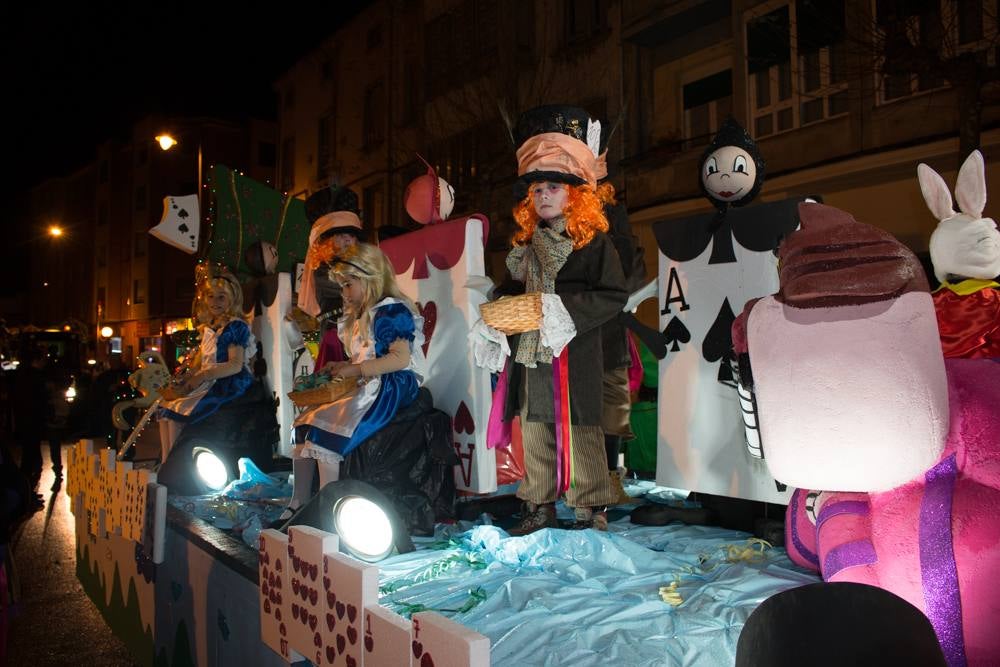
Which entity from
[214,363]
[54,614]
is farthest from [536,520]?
[54,614]

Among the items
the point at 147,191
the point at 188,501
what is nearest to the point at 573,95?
the point at 188,501

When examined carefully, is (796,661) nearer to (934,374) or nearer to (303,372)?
(934,374)

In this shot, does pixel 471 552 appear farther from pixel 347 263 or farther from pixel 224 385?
pixel 224 385

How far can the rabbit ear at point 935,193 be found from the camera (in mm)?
1760

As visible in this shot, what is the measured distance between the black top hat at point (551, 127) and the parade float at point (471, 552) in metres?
0.49

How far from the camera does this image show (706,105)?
37.0 feet

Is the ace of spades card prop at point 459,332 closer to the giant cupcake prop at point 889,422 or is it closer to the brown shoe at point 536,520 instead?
the brown shoe at point 536,520

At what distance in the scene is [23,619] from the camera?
3875 mm

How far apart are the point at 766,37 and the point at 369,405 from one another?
8.98 metres

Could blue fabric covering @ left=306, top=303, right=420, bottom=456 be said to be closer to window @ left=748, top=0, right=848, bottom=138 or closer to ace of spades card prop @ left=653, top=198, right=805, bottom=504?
ace of spades card prop @ left=653, top=198, right=805, bottom=504

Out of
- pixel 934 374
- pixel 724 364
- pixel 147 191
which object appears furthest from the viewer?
pixel 147 191

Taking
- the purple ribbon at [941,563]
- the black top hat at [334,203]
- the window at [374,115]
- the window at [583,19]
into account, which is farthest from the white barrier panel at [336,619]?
the window at [374,115]

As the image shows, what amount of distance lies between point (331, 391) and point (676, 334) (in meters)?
1.51

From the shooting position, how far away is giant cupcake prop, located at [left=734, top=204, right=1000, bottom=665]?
4.62ft
